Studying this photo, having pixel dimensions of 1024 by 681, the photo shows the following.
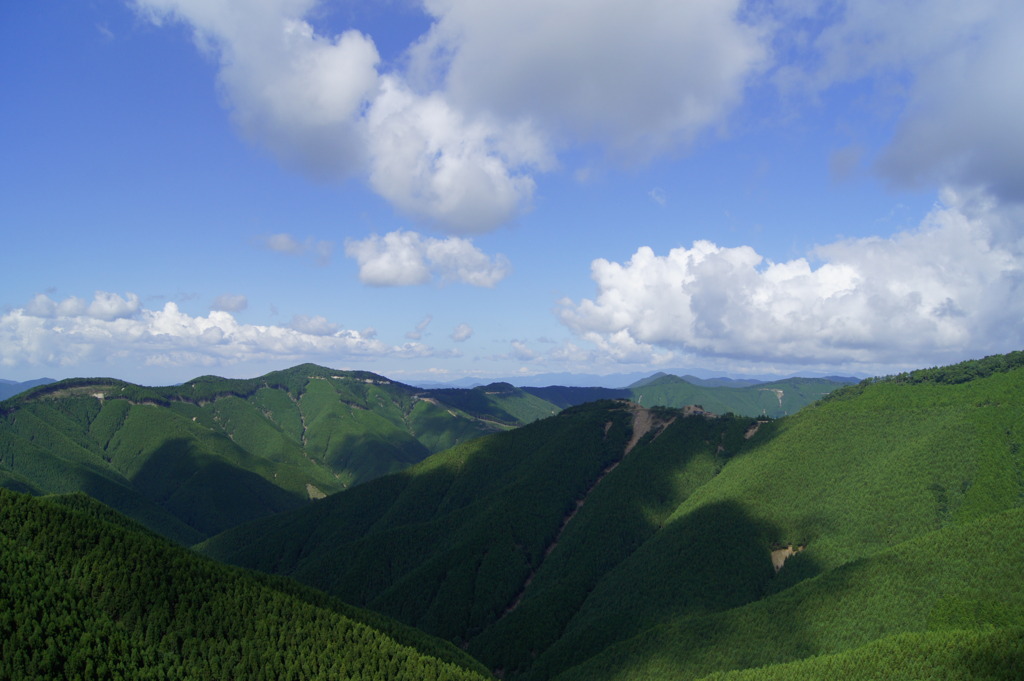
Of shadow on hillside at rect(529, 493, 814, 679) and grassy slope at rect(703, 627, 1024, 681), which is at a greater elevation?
grassy slope at rect(703, 627, 1024, 681)

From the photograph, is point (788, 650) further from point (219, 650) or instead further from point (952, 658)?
point (219, 650)

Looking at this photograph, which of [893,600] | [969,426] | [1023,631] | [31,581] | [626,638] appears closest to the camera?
[31,581]

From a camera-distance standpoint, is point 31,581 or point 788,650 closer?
point 31,581

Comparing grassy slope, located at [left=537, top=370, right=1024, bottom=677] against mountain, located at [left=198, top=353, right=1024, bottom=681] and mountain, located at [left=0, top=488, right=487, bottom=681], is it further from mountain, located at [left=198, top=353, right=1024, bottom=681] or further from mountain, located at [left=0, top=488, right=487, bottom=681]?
mountain, located at [left=0, top=488, right=487, bottom=681]

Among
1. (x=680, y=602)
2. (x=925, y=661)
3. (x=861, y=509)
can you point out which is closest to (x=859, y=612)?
(x=925, y=661)

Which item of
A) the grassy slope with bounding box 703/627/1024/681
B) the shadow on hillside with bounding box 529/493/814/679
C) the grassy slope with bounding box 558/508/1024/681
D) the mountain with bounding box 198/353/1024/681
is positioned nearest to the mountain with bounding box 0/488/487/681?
the grassy slope with bounding box 558/508/1024/681

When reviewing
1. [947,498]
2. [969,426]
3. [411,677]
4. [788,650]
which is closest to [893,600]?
[788,650]

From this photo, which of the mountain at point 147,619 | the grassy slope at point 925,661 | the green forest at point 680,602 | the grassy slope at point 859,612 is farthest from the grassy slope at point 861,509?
the mountain at point 147,619

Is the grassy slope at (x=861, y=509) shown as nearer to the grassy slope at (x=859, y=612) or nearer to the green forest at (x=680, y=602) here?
the green forest at (x=680, y=602)

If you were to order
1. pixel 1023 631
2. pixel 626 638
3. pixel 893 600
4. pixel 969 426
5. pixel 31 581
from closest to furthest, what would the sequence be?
1. pixel 31 581
2. pixel 1023 631
3. pixel 893 600
4. pixel 626 638
5. pixel 969 426
